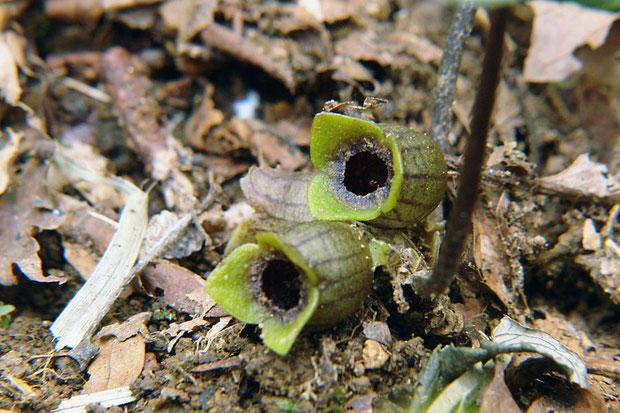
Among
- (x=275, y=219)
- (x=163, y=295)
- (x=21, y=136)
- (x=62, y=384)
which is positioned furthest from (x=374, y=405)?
(x=21, y=136)

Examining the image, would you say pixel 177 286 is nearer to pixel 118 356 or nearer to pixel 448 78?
pixel 118 356

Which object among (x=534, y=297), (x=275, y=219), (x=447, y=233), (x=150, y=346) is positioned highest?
(x=447, y=233)

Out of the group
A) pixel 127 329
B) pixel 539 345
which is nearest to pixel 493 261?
pixel 539 345

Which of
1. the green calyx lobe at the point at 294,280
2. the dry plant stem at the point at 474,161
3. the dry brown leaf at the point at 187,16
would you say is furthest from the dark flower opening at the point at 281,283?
the dry brown leaf at the point at 187,16

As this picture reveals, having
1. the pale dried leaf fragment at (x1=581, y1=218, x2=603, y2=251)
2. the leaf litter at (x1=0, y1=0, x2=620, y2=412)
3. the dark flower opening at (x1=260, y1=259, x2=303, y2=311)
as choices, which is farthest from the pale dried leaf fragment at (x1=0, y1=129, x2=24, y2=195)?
the pale dried leaf fragment at (x1=581, y1=218, x2=603, y2=251)

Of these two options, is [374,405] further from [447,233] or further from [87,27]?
[87,27]
